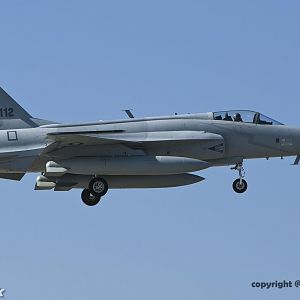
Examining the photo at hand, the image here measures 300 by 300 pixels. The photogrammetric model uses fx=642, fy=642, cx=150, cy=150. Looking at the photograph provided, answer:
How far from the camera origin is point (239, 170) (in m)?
20.2

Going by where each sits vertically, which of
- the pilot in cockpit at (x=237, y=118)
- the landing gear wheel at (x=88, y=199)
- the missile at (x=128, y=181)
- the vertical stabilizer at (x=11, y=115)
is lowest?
the landing gear wheel at (x=88, y=199)

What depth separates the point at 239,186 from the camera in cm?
2008

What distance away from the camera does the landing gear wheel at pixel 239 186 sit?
20.1 m

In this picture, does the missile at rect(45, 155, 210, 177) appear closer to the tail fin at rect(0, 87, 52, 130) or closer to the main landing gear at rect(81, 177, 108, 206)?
the main landing gear at rect(81, 177, 108, 206)

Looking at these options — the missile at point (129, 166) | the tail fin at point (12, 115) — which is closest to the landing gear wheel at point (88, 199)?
the missile at point (129, 166)

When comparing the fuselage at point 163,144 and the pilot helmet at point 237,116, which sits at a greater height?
the pilot helmet at point 237,116

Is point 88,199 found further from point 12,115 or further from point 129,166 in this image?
point 12,115

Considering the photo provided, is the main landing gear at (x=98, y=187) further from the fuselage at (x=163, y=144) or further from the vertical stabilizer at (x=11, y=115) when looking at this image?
the vertical stabilizer at (x=11, y=115)

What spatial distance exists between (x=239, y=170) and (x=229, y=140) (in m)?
1.02

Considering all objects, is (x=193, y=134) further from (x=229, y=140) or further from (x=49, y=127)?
(x=49, y=127)

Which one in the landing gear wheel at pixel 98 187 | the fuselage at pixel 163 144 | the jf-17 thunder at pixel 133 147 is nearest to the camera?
the jf-17 thunder at pixel 133 147

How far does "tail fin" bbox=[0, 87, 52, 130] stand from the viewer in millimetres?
19875

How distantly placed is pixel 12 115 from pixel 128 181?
13.7ft

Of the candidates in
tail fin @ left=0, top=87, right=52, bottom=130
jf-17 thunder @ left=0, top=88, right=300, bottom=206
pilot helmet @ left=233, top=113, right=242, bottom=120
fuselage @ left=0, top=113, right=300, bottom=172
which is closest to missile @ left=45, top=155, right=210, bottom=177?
jf-17 thunder @ left=0, top=88, right=300, bottom=206
